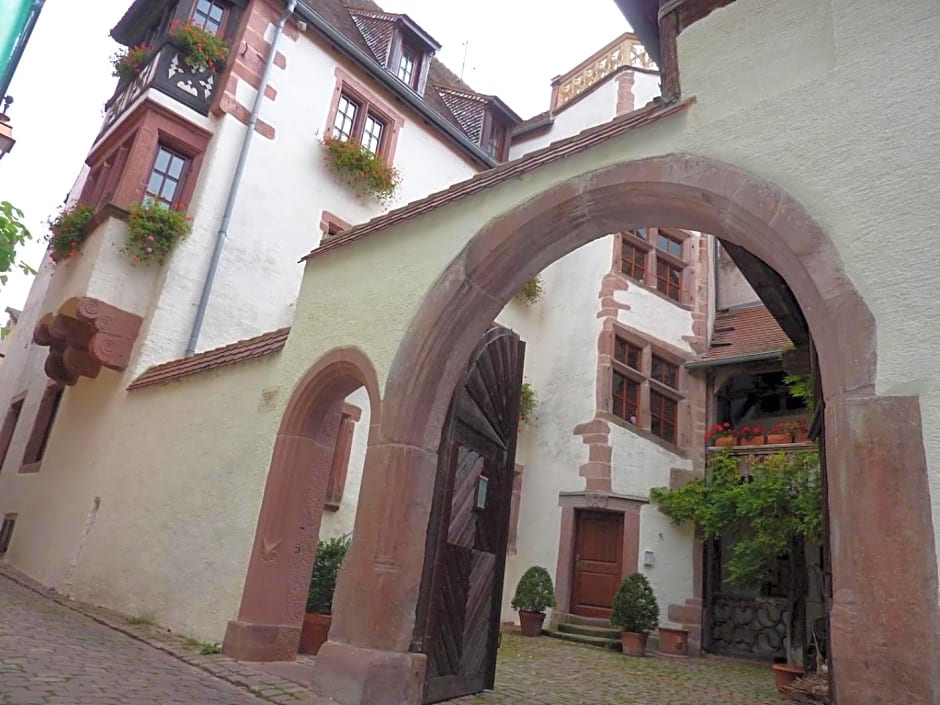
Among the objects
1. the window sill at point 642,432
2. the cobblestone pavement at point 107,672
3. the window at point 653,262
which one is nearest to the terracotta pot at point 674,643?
the window sill at point 642,432

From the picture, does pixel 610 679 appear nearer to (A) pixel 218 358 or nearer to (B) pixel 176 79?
(A) pixel 218 358

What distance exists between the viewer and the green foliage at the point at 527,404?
12609 millimetres

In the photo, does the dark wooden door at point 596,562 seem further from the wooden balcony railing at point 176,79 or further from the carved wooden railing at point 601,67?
the carved wooden railing at point 601,67

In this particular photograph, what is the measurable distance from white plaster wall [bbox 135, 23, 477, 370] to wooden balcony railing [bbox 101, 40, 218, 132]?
0.43 meters

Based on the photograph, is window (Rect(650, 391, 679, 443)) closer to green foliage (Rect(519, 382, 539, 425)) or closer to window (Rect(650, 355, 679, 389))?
window (Rect(650, 355, 679, 389))

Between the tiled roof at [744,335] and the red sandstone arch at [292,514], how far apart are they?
7.92 m

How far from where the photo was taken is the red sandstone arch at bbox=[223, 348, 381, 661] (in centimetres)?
539

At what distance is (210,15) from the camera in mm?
10797

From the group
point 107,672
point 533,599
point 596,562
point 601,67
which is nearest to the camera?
point 107,672

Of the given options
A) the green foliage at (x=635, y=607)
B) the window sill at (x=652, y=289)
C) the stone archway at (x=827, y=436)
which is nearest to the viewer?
the stone archway at (x=827, y=436)

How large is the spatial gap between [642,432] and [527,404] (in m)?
1.97

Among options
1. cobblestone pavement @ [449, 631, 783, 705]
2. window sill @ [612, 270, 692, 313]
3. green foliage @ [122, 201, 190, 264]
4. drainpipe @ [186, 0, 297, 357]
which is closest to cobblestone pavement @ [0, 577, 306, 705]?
cobblestone pavement @ [449, 631, 783, 705]

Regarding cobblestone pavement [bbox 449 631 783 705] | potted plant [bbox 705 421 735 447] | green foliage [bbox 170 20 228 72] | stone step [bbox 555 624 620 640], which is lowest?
cobblestone pavement [bbox 449 631 783 705]

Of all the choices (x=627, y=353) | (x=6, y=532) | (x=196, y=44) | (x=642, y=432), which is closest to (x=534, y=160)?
(x=196, y=44)
